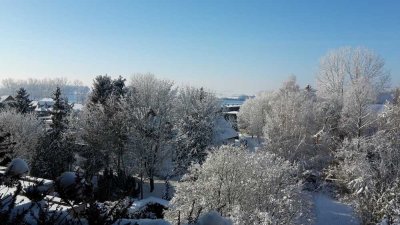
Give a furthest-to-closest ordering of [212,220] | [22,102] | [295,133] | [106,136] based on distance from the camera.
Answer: [22,102], [295,133], [106,136], [212,220]

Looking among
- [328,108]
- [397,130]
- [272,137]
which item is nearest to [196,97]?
[272,137]

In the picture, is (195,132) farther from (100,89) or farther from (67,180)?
(67,180)

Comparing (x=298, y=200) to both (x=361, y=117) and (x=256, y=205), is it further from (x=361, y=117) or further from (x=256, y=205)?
(x=361, y=117)

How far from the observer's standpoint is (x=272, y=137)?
112 feet

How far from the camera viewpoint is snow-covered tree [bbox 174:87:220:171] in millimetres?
32375

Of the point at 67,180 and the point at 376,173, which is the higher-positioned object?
the point at 67,180

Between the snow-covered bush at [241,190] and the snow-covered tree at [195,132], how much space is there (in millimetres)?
10893

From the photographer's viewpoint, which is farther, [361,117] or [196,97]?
[196,97]

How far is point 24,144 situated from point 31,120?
3443mm

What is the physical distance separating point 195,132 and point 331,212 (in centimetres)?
1225

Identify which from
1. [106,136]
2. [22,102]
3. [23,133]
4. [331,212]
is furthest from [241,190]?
[22,102]

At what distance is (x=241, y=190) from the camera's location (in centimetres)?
1967

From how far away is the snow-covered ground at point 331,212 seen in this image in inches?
1015

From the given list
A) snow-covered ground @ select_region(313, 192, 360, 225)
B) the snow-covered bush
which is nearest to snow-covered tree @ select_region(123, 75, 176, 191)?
the snow-covered bush
